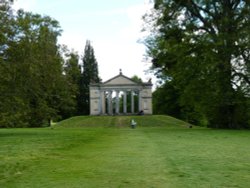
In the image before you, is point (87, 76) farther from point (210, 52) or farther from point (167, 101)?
point (210, 52)

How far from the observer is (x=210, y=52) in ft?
110

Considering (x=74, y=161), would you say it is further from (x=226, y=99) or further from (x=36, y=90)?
A: (x=226, y=99)

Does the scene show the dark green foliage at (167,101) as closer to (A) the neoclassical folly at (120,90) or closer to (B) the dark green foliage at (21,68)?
(A) the neoclassical folly at (120,90)

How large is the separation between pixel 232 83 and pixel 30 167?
85.2ft

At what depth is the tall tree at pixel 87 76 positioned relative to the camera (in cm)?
8244

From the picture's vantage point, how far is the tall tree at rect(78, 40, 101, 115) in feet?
270

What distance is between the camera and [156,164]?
10.5 metres

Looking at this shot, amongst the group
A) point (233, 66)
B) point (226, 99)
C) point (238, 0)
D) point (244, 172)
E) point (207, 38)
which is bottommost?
point (244, 172)

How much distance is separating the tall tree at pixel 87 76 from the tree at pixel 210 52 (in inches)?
1813

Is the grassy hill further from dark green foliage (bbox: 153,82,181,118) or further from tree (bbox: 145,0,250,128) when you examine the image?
tree (bbox: 145,0,250,128)

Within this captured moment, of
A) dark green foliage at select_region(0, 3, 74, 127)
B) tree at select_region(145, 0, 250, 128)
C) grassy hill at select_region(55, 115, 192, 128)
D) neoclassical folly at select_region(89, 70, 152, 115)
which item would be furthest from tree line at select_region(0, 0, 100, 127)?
neoclassical folly at select_region(89, 70, 152, 115)

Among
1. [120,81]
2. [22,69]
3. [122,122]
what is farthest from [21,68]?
[120,81]

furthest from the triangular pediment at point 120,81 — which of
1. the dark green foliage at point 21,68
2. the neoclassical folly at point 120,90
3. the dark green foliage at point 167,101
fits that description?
the dark green foliage at point 21,68

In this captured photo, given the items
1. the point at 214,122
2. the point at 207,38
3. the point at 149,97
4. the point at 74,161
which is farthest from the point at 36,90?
the point at 149,97
